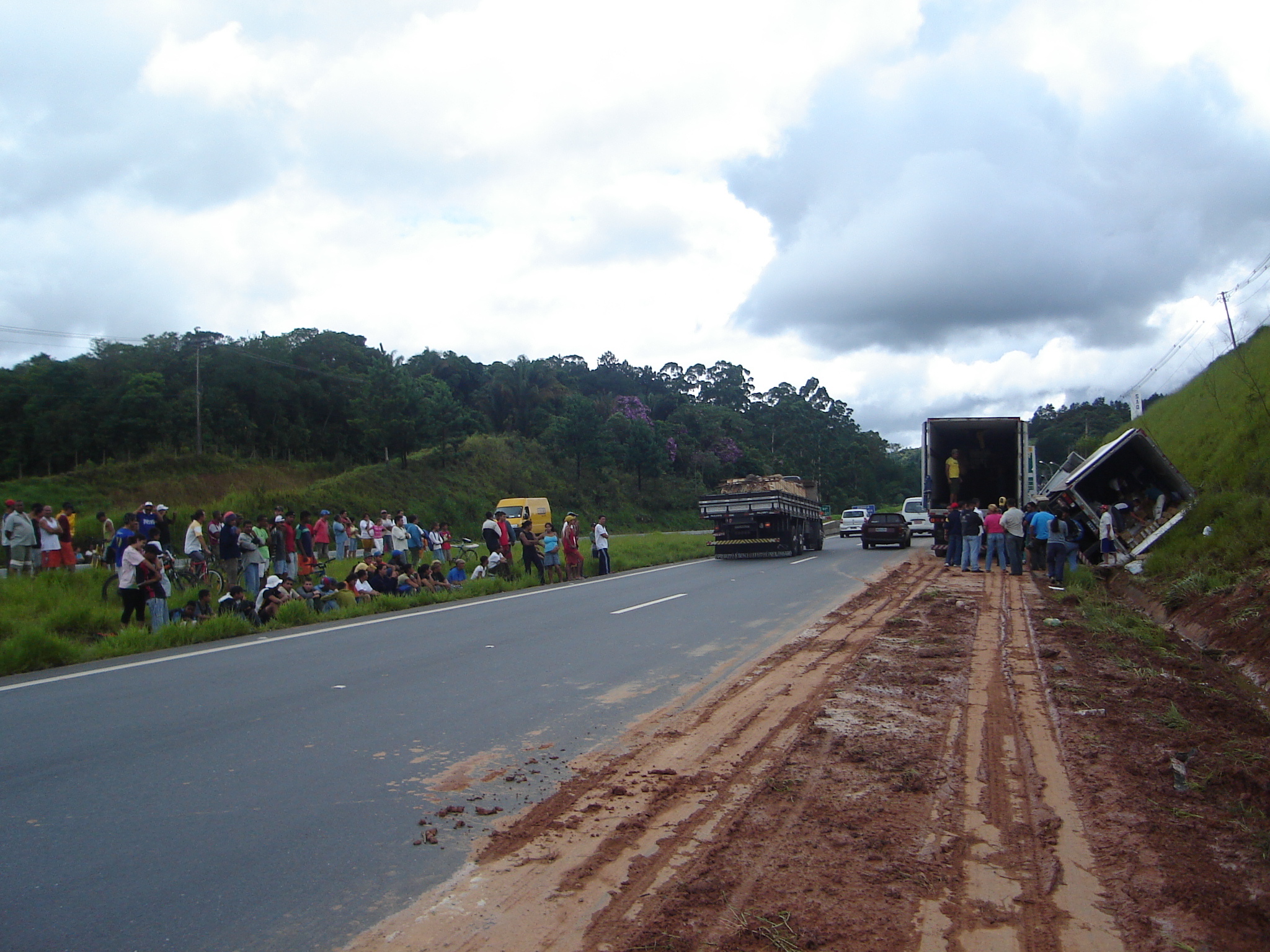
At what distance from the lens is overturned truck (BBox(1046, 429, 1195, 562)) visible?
15.8 meters

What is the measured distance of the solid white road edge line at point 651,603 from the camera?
42.6 ft

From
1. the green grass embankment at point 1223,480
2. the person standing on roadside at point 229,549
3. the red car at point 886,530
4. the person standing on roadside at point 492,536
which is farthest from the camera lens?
the red car at point 886,530

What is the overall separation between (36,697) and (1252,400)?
19.3 meters

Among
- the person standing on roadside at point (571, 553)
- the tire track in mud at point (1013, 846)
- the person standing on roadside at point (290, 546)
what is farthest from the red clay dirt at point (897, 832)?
the person standing on roadside at point (571, 553)

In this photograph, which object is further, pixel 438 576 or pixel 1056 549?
pixel 438 576

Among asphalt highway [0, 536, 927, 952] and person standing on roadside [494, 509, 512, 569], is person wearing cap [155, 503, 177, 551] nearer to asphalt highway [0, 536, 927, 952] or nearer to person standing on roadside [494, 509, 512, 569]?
asphalt highway [0, 536, 927, 952]

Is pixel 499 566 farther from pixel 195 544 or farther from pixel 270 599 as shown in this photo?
pixel 270 599

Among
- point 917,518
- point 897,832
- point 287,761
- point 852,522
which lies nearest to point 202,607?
point 287,761

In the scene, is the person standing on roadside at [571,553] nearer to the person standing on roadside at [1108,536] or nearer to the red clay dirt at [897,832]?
the person standing on roadside at [1108,536]

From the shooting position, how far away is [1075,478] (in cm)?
1675

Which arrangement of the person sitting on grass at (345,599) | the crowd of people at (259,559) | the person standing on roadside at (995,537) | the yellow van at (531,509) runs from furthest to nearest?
the yellow van at (531,509) → the person standing on roadside at (995,537) → the person sitting on grass at (345,599) → the crowd of people at (259,559)

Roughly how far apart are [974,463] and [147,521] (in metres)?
20.2

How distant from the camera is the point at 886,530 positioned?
2744 cm

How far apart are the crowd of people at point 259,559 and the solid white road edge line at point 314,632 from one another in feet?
3.17
